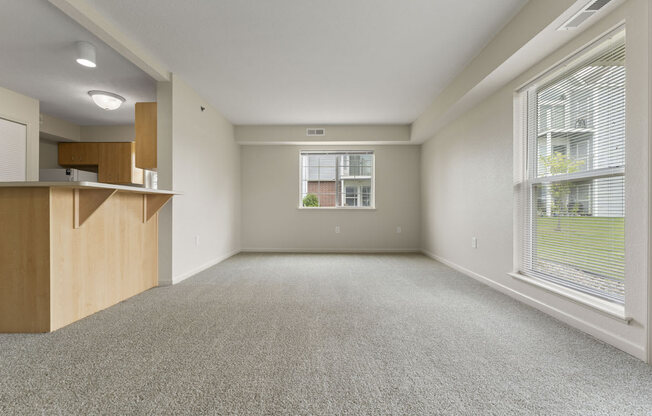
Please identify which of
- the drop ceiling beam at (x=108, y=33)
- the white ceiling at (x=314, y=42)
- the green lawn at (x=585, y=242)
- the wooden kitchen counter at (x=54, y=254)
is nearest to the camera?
the green lawn at (x=585, y=242)

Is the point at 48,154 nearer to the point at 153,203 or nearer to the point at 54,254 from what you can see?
the point at 153,203

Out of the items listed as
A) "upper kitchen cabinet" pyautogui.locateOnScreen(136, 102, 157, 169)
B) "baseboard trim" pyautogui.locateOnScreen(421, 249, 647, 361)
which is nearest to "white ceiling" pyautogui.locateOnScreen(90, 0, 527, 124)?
"upper kitchen cabinet" pyautogui.locateOnScreen(136, 102, 157, 169)

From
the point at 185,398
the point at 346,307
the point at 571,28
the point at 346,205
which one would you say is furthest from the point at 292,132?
the point at 185,398

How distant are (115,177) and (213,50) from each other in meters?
4.04

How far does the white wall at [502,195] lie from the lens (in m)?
1.66

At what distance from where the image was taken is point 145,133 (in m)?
3.55

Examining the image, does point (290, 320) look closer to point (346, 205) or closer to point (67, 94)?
point (346, 205)

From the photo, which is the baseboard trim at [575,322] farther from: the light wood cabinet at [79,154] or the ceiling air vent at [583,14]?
the light wood cabinet at [79,154]

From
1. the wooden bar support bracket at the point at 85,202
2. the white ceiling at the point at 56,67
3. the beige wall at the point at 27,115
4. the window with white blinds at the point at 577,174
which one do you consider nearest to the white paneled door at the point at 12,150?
the beige wall at the point at 27,115

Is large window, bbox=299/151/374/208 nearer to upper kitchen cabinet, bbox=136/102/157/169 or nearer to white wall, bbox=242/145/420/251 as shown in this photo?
white wall, bbox=242/145/420/251

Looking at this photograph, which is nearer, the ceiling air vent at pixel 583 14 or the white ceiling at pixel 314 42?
the ceiling air vent at pixel 583 14

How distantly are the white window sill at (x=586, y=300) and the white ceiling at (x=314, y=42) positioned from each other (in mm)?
2210

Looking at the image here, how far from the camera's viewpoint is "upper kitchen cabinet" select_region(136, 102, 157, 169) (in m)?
3.53

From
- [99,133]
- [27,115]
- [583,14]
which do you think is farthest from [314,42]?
[99,133]
